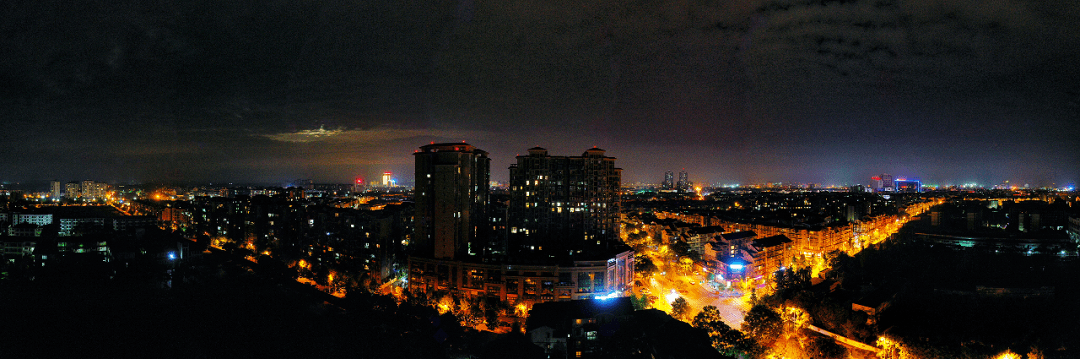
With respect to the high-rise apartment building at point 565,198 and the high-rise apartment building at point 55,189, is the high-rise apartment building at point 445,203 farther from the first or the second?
the high-rise apartment building at point 55,189

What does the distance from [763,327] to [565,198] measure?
9.57 m

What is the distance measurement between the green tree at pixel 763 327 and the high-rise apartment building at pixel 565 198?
793cm

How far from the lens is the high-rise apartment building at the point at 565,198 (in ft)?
63.8

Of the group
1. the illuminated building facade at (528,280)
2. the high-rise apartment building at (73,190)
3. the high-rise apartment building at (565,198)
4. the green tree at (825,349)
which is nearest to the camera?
the green tree at (825,349)

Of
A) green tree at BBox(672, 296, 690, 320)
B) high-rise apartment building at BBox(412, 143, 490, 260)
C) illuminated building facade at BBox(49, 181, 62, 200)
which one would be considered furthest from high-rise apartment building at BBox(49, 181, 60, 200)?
green tree at BBox(672, 296, 690, 320)

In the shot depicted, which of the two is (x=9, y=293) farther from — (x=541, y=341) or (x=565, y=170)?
(x=565, y=170)

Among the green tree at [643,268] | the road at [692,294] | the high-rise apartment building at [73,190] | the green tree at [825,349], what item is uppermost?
the high-rise apartment building at [73,190]

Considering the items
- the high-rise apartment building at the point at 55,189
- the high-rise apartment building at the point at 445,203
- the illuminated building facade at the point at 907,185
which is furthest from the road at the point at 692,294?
the illuminated building facade at the point at 907,185

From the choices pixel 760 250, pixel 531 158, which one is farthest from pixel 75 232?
pixel 760 250

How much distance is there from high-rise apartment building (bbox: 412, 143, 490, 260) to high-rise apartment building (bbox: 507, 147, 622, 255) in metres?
2.71

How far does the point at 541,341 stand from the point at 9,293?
16755 mm

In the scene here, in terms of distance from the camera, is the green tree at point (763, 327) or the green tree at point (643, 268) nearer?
the green tree at point (763, 327)

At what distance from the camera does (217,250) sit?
23.7 metres

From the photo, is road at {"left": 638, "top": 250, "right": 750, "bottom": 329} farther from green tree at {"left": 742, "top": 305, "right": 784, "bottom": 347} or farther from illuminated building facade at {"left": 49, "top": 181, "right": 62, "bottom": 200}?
illuminated building facade at {"left": 49, "top": 181, "right": 62, "bottom": 200}
